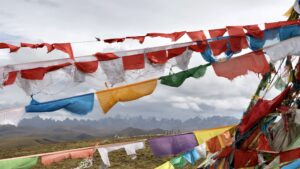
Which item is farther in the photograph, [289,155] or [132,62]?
[289,155]

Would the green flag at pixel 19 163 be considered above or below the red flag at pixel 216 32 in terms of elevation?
below

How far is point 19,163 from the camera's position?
42.8 ft

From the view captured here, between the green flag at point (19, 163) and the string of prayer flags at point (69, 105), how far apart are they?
9.56 feet

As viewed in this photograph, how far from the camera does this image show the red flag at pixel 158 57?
11812mm

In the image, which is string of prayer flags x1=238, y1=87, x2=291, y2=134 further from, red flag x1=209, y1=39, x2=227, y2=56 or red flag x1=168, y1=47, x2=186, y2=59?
red flag x1=168, y1=47, x2=186, y2=59

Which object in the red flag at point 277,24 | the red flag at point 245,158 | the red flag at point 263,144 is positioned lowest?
the red flag at point 245,158

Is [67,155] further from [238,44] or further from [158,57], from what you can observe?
[238,44]

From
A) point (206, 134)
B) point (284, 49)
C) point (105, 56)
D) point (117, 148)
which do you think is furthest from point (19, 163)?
point (284, 49)

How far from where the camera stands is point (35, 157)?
13.4 m

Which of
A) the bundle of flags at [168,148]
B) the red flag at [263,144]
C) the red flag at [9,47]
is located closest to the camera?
the red flag at [9,47]

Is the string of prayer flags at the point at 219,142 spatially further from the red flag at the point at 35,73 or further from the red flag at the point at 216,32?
the red flag at the point at 35,73

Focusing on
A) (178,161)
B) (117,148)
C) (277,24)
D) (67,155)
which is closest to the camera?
(277,24)

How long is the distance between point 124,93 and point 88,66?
1142 millimetres

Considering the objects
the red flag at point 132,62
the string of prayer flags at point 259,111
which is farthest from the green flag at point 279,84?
the red flag at point 132,62
